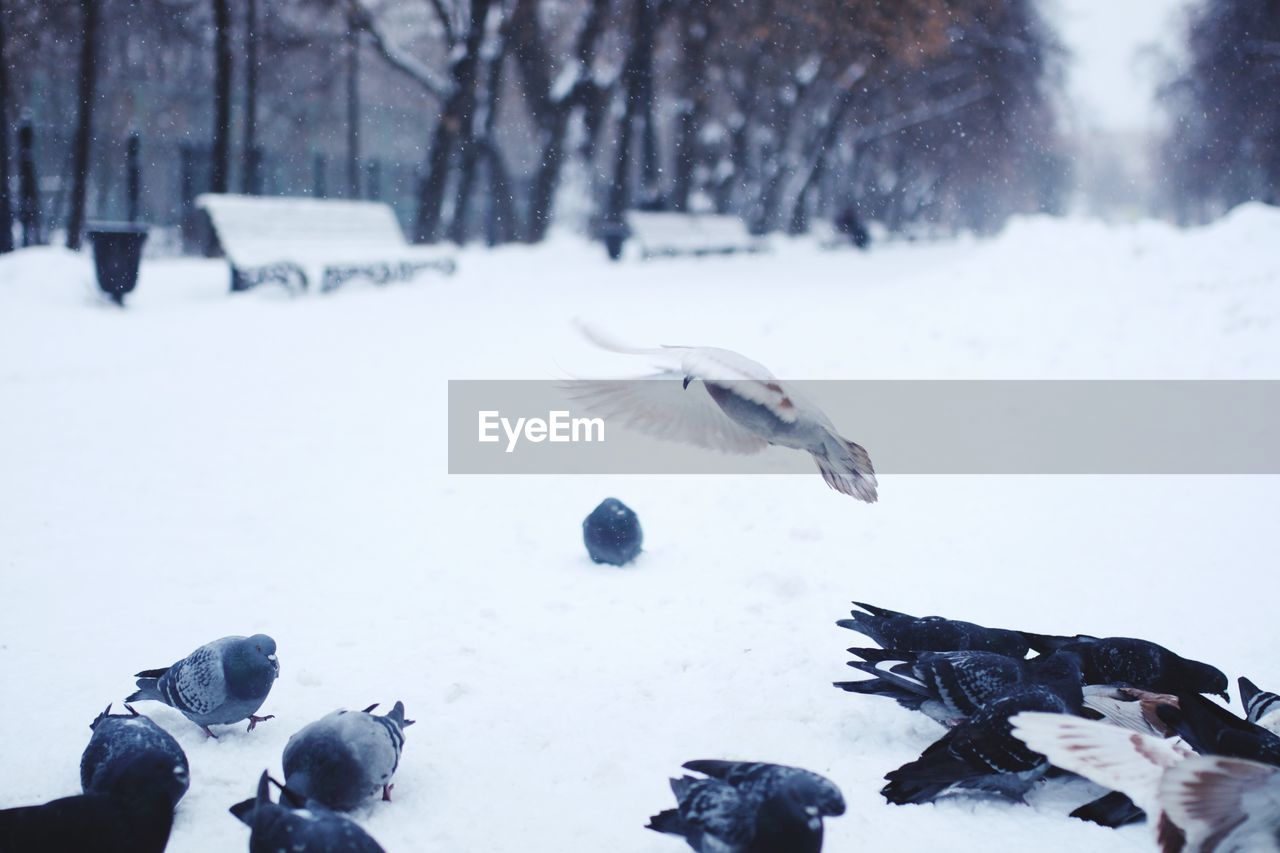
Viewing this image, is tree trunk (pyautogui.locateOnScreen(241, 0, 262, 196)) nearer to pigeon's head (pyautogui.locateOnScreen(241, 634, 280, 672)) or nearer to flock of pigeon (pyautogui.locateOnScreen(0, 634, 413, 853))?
pigeon's head (pyautogui.locateOnScreen(241, 634, 280, 672))

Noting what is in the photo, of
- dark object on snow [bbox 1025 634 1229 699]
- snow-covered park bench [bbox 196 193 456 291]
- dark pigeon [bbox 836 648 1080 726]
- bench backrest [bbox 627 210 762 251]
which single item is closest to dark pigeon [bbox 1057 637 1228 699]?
dark object on snow [bbox 1025 634 1229 699]

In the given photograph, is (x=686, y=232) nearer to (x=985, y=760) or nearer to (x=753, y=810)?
(x=985, y=760)

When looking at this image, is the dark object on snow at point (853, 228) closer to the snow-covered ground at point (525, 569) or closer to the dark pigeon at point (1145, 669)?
the snow-covered ground at point (525, 569)

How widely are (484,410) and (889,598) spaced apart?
14.0 feet

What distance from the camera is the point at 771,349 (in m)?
9.02

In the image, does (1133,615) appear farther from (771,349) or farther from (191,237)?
(191,237)

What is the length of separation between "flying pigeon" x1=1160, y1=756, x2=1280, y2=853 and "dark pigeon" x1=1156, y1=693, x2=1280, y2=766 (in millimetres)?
408

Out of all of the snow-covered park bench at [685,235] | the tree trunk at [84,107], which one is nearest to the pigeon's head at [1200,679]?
the tree trunk at [84,107]

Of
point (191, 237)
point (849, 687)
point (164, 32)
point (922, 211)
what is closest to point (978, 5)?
point (164, 32)

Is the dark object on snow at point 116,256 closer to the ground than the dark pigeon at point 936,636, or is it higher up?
higher up

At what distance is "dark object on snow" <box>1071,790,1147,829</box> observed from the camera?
2.89m

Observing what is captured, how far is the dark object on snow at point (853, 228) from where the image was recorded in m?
29.3

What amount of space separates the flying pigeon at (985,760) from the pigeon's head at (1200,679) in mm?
683

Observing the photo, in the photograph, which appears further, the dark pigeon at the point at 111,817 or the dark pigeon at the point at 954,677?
the dark pigeon at the point at 954,677
